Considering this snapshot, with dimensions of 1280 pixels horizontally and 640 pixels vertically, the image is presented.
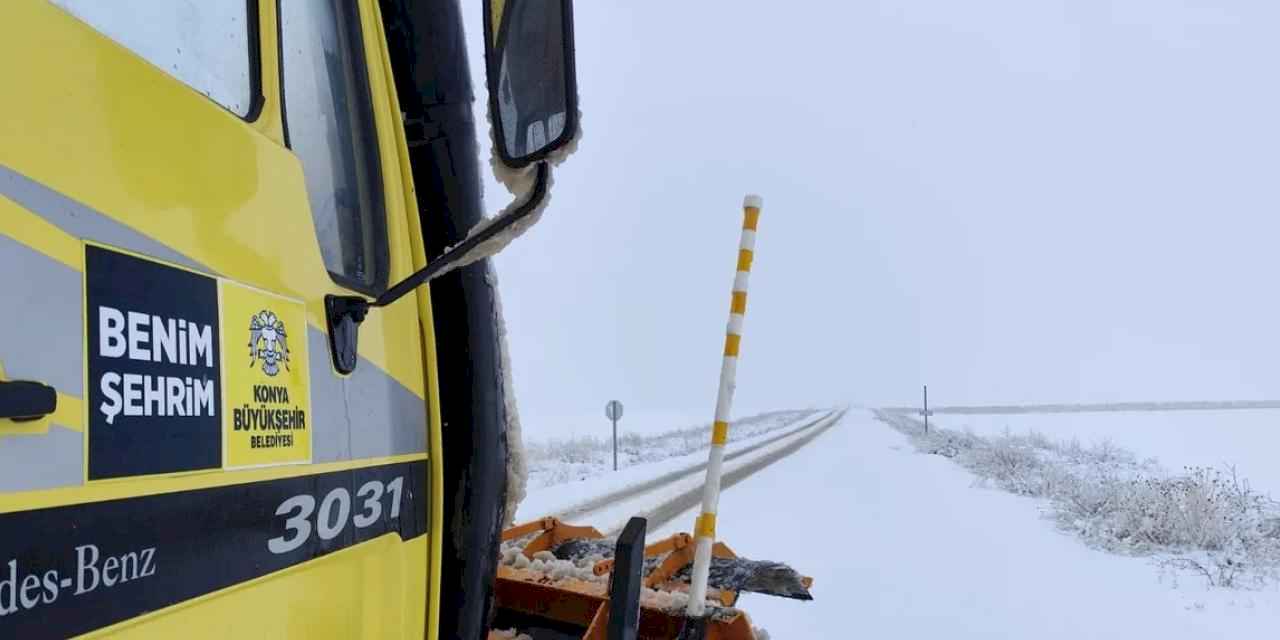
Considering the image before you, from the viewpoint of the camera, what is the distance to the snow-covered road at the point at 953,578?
17.4 ft

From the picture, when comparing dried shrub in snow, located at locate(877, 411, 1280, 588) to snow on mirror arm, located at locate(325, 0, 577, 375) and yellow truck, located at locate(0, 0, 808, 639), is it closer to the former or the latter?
yellow truck, located at locate(0, 0, 808, 639)

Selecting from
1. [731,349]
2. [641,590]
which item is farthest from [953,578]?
[641,590]

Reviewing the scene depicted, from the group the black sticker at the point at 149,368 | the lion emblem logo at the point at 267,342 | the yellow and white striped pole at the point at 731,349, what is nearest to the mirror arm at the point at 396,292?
the lion emblem logo at the point at 267,342

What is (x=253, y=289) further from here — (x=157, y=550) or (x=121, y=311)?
(x=157, y=550)

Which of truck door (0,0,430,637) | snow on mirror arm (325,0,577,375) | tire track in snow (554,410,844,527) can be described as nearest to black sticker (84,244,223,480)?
truck door (0,0,430,637)

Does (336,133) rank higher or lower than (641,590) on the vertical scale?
higher

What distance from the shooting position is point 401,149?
64.1 inches

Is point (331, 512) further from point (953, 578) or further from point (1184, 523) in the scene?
point (1184, 523)

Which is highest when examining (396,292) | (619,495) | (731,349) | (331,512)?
(396,292)

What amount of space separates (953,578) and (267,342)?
640 cm

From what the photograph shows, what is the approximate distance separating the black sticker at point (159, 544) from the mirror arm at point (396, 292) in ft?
0.61

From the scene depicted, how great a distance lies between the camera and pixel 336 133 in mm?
1496

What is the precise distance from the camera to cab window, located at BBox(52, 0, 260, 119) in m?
1.01

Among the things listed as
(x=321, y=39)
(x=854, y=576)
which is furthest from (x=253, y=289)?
(x=854, y=576)
